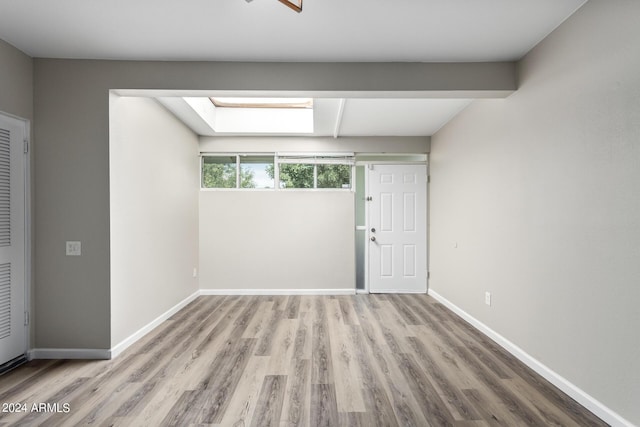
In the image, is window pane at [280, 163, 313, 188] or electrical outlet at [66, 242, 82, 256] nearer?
electrical outlet at [66, 242, 82, 256]

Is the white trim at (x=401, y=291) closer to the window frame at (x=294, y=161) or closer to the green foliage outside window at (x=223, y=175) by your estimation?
the window frame at (x=294, y=161)

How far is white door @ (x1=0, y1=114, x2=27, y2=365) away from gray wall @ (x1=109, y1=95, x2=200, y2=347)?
2.16 ft

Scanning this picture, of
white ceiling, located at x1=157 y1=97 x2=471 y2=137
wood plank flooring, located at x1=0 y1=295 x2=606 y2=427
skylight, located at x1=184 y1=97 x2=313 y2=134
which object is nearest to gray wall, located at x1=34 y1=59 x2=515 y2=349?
wood plank flooring, located at x1=0 y1=295 x2=606 y2=427

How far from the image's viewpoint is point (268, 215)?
502 centimetres

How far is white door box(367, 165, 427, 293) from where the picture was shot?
508 cm

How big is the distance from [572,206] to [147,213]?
3.67m

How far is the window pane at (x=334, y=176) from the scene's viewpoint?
16.7 ft

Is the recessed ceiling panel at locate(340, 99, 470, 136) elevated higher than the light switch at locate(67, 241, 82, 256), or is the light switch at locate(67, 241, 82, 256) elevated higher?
the recessed ceiling panel at locate(340, 99, 470, 136)

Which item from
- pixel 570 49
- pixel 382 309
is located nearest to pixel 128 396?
pixel 382 309

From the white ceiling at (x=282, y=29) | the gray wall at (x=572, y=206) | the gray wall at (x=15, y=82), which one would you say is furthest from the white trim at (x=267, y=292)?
the white ceiling at (x=282, y=29)

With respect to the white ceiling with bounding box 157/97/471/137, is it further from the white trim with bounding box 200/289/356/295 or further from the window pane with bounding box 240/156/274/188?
the white trim with bounding box 200/289/356/295

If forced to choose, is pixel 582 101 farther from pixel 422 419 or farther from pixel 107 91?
pixel 107 91

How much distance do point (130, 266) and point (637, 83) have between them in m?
3.90

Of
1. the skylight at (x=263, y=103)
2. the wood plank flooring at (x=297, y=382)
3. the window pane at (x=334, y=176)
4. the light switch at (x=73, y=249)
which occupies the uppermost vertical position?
the skylight at (x=263, y=103)
